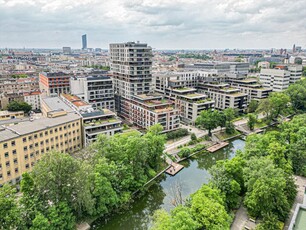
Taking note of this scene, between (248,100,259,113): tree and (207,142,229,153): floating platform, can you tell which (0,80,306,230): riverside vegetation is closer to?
(207,142,229,153): floating platform

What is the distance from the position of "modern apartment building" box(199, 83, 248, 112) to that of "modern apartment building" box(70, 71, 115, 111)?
132 ft

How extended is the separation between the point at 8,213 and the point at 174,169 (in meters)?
33.1

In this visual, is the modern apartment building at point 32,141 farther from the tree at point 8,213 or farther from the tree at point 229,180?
the tree at point 229,180

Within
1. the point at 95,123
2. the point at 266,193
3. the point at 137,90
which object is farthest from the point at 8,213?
the point at 137,90

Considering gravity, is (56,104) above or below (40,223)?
above

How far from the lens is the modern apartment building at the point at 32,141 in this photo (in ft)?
137

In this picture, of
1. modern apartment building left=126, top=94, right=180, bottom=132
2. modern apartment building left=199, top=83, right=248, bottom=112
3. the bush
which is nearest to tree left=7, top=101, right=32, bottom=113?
modern apartment building left=126, top=94, right=180, bottom=132

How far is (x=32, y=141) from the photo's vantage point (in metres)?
45.8

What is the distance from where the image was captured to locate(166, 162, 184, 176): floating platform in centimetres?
5062

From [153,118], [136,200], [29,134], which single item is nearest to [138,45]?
[153,118]

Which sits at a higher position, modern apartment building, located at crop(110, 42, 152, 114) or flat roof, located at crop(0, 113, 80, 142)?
modern apartment building, located at crop(110, 42, 152, 114)

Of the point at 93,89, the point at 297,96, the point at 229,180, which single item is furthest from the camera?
the point at 297,96

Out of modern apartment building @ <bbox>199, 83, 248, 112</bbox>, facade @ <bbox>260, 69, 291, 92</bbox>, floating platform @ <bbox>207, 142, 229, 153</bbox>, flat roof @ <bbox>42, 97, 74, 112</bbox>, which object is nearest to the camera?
floating platform @ <bbox>207, 142, 229, 153</bbox>

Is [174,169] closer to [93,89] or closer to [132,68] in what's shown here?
[132,68]
